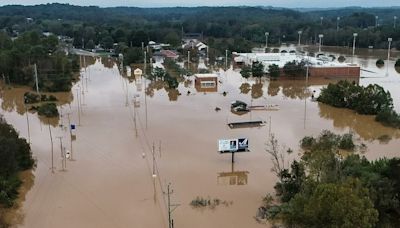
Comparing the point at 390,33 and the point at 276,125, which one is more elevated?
the point at 390,33

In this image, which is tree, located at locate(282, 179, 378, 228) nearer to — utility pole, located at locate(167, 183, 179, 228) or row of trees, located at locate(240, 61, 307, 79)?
utility pole, located at locate(167, 183, 179, 228)

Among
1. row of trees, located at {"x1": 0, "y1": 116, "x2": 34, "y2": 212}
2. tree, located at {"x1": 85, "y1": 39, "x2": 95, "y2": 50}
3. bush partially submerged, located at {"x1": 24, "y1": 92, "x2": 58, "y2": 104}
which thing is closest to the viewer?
row of trees, located at {"x1": 0, "y1": 116, "x2": 34, "y2": 212}

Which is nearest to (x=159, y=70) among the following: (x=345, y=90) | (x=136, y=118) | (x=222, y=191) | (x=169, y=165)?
(x=136, y=118)

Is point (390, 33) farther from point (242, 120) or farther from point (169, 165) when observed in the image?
point (169, 165)

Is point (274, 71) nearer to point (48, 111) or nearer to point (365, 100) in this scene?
point (365, 100)

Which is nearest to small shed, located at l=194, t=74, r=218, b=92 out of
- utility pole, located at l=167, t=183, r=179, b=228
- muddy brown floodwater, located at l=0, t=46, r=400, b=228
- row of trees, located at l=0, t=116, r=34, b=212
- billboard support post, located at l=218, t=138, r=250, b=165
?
muddy brown floodwater, located at l=0, t=46, r=400, b=228

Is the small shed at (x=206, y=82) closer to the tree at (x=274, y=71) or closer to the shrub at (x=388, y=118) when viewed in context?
the tree at (x=274, y=71)
